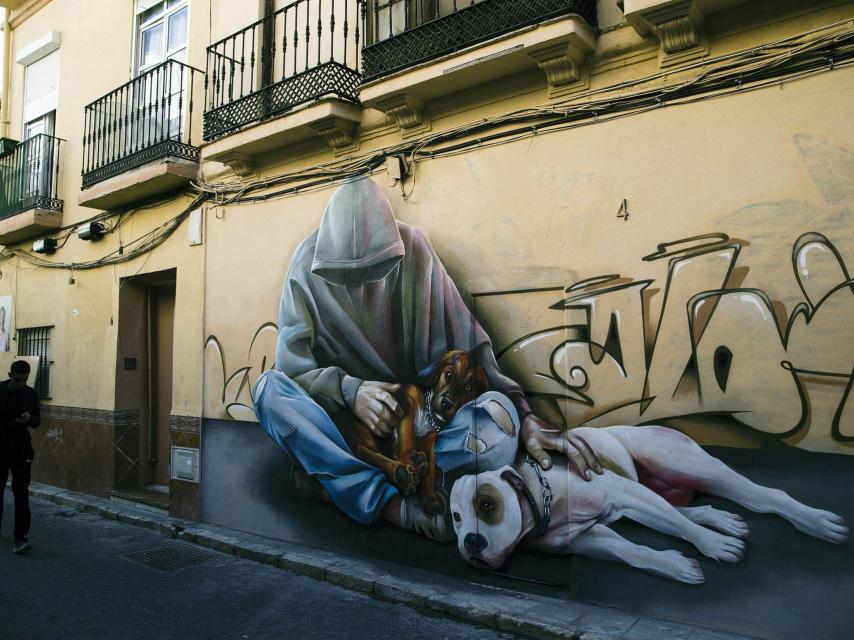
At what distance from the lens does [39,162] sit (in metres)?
10.9

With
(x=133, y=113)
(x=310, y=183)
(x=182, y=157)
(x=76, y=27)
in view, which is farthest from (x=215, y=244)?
(x=76, y=27)

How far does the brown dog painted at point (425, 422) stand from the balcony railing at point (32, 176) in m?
7.73

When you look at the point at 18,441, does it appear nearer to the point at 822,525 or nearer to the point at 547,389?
the point at 547,389

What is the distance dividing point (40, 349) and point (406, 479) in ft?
26.0

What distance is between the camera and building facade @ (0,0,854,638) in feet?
13.6

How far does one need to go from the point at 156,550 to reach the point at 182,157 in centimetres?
451

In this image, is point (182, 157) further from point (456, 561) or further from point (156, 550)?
point (456, 561)

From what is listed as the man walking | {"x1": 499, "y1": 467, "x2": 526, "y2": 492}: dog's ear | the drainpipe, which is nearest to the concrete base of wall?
{"x1": 499, "y1": 467, "x2": 526, "y2": 492}: dog's ear

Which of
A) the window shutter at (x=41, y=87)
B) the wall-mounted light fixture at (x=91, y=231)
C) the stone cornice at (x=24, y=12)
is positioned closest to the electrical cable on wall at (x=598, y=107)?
the wall-mounted light fixture at (x=91, y=231)

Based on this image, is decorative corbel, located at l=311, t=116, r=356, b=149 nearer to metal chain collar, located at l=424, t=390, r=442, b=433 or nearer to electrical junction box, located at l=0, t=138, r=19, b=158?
metal chain collar, located at l=424, t=390, r=442, b=433

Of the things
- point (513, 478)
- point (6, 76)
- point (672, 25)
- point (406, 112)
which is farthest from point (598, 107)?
point (6, 76)

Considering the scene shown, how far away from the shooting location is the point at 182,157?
812 cm

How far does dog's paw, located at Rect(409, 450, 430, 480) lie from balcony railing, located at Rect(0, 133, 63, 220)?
26.3 ft

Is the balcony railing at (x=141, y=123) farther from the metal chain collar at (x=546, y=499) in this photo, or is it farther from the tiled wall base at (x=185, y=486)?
the metal chain collar at (x=546, y=499)
